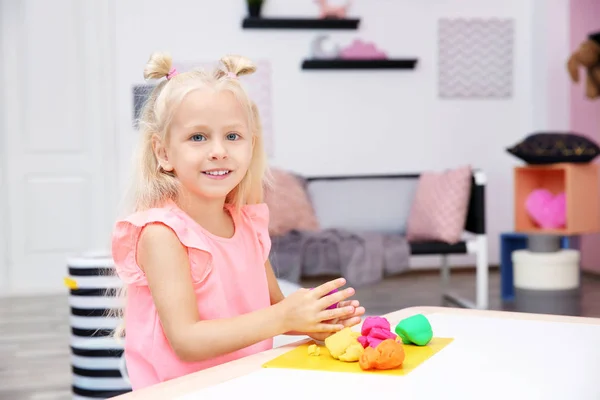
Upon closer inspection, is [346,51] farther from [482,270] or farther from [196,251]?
[196,251]

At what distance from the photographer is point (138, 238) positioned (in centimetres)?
108

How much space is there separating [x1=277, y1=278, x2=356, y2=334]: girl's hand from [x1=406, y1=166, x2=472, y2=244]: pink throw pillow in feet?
10.7

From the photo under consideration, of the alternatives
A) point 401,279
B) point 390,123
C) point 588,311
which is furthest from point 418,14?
point 588,311

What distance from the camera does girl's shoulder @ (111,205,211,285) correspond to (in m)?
1.07

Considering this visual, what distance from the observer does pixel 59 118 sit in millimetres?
5199

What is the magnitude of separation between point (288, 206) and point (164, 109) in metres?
3.29

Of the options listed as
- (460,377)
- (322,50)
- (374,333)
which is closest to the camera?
(460,377)

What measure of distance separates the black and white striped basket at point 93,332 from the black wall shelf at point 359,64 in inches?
126

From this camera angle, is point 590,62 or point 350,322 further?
point 590,62

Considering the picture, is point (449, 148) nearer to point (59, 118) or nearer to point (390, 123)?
point (390, 123)

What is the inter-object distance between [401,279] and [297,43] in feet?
5.83

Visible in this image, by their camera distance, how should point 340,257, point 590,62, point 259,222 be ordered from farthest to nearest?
point 590,62, point 340,257, point 259,222

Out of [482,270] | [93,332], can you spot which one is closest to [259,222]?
[93,332]

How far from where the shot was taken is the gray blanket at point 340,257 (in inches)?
153
